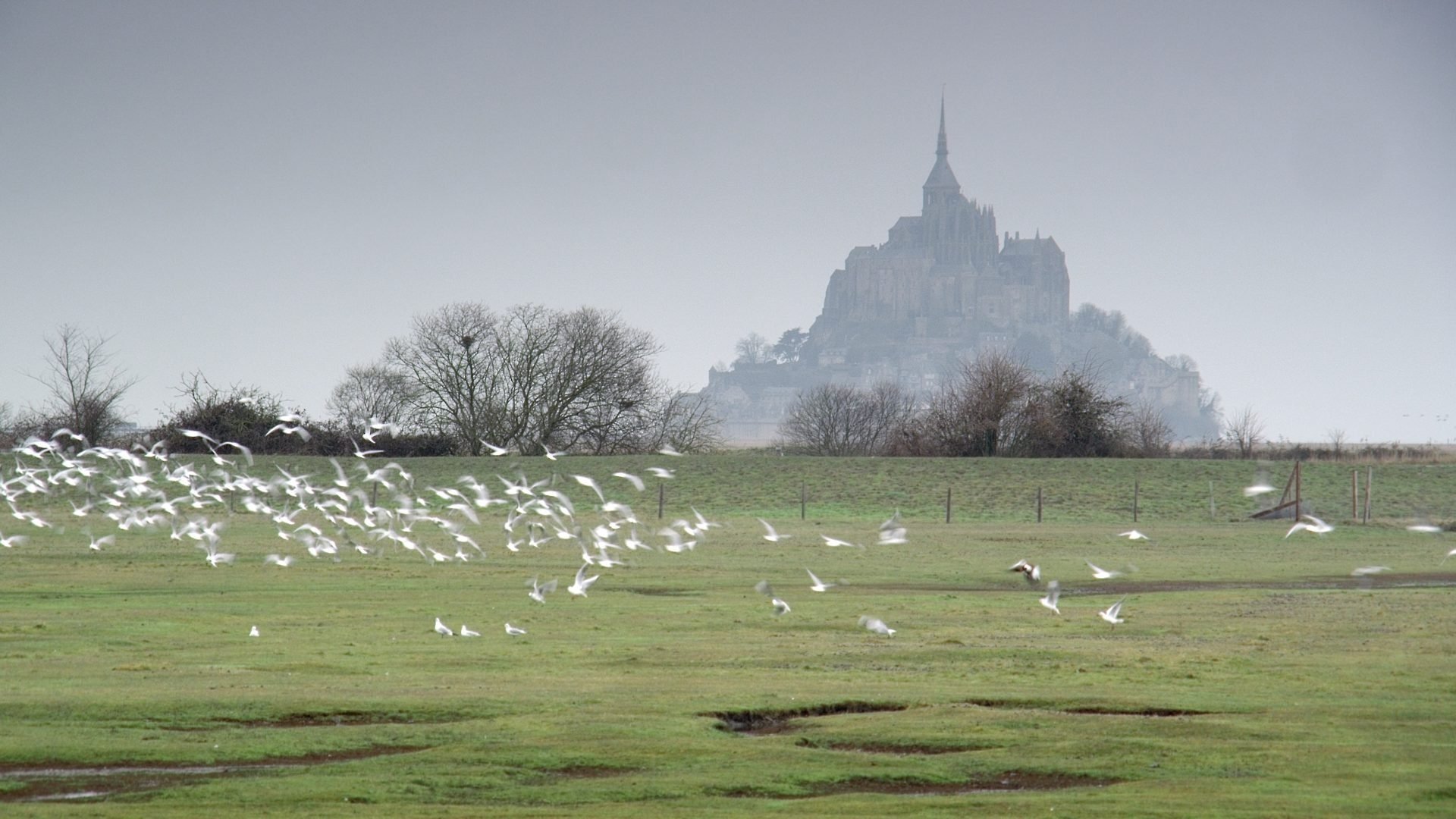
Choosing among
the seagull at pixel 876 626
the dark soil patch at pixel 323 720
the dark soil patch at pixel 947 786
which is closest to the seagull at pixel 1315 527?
the seagull at pixel 876 626

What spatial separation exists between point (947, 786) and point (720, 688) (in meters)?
5.02

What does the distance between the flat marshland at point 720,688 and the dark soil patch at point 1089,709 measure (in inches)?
2.1

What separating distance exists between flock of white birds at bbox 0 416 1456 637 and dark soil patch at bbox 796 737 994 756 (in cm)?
710

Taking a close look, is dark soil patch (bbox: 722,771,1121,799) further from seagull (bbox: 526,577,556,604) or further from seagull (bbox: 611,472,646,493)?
seagull (bbox: 611,472,646,493)

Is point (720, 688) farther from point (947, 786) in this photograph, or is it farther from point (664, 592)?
point (664, 592)

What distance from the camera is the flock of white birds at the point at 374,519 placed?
3241 centimetres

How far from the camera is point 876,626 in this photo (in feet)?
69.6

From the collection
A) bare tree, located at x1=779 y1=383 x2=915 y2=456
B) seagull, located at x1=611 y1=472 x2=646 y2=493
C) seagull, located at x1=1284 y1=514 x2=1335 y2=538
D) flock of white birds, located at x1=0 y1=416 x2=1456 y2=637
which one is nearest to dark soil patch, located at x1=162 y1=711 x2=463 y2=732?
flock of white birds, located at x1=0 y1=416 x2=1456 y2=637

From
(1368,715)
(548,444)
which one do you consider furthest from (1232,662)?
(548,444)

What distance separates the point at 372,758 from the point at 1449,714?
10483 mm

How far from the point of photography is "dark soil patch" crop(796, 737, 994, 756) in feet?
45.2

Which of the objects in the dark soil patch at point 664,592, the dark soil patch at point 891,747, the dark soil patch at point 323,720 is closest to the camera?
the dark soil patch at point 891,747

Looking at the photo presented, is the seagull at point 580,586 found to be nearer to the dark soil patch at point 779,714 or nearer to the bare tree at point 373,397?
the dark soil patch at point 779,714

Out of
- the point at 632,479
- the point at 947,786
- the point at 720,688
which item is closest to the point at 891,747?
the point at 947,786
